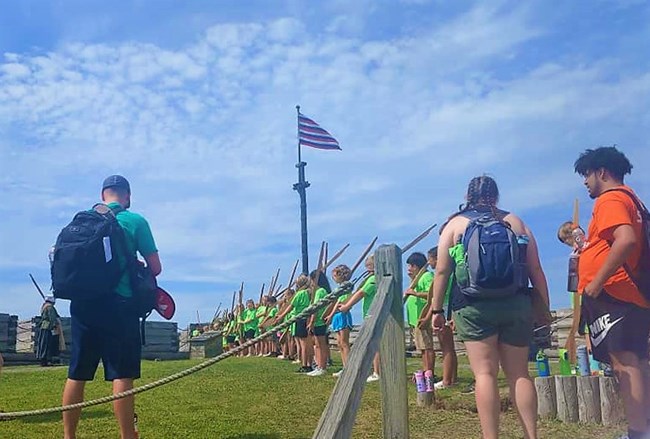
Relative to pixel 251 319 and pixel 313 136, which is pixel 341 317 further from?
pixel 313 136

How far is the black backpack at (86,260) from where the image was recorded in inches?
162

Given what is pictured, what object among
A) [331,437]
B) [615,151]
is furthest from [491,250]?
[331,437]

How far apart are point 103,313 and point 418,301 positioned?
5266 mm

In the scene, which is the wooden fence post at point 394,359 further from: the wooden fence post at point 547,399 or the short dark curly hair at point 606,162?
the wooden fence post at point 547,399

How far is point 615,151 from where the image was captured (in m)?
4.39

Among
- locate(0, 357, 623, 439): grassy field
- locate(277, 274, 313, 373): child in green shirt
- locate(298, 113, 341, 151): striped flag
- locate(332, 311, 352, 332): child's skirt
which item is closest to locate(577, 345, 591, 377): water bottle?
locate(0, 357, 623, 439): grassy field

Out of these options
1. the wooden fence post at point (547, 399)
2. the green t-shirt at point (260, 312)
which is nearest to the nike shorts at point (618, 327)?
the wooden fence post at point (547, 399)

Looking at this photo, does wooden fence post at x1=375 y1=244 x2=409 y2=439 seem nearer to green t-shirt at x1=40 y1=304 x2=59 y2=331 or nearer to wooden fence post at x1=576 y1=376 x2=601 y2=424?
wooden fence post at x1=576 y1=376 x2=601 y2=424

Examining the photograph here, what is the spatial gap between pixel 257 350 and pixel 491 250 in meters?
19.4

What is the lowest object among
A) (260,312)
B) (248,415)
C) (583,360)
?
(248,415)

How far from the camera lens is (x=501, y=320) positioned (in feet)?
12.3

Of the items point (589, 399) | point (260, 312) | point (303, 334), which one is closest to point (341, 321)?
point (303, 334)

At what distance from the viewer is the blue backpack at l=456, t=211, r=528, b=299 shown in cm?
369

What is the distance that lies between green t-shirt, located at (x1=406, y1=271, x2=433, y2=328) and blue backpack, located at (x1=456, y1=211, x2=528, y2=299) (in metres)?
4.52
